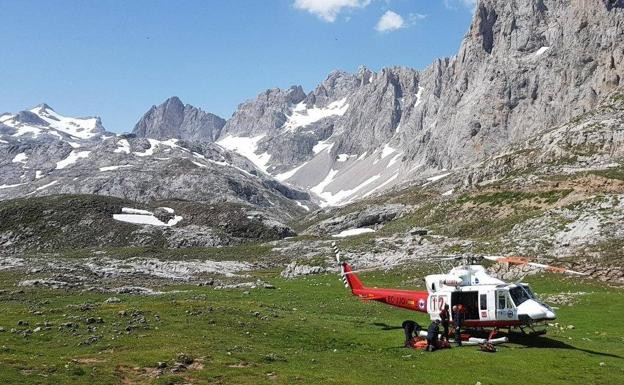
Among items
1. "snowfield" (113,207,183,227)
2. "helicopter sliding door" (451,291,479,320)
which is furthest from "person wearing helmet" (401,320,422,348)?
"snowfield" (113,207,183,227)

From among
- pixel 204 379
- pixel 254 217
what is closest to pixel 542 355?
pixel 204 379

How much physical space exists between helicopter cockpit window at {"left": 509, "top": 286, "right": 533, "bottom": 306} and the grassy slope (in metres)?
2.47

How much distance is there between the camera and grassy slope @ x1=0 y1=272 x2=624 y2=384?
815 inches

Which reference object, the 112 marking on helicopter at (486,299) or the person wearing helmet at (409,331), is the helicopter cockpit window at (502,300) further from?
the person wearing helmet at (409,331)

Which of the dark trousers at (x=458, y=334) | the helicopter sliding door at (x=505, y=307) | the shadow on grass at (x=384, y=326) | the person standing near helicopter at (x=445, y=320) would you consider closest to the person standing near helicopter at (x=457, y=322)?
the dark trousers at (x=458, y=334)

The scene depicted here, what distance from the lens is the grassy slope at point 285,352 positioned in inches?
815

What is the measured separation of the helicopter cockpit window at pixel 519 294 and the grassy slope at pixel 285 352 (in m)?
2.47

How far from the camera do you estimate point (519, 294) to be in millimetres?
28062

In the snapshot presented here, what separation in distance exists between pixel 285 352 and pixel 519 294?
1345 cm

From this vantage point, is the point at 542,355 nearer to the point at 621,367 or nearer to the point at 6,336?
the point at 621,367

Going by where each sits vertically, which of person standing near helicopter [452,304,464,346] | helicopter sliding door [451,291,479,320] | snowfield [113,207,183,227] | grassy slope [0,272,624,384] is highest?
snowfield [113,207,183,227]

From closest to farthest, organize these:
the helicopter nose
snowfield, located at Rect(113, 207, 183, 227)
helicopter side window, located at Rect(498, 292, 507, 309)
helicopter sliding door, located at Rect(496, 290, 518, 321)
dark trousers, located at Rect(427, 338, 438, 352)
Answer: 1. dark trousers, located at Rect(427, 338, 438, 352)
2. the helicopter nose
3. helicopter sliding door, located at Rect(496, 290, 518, 321)
4. helicopter side window, located at Rect(498, 292, 507, 309)
5. snowfield, located at Rect(113, 207, 183, 227)

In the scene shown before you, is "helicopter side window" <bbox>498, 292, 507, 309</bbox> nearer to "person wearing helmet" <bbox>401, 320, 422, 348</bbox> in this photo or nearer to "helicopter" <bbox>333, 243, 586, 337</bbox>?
"helicopter" <bbox>333, 243, 586, 337</bbox>

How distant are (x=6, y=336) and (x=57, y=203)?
146 metres
